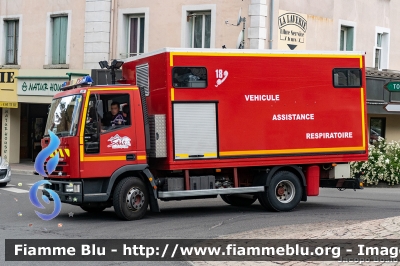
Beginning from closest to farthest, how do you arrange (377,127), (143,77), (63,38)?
(143,77) → (63,38) → (377,127)

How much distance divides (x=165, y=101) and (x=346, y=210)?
488cm

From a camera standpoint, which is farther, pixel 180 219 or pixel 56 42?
pixel 56 42

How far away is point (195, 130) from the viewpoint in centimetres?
1347

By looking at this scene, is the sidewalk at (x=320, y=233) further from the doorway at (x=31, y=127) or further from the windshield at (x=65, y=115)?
the doorway at (x=31, y=127)

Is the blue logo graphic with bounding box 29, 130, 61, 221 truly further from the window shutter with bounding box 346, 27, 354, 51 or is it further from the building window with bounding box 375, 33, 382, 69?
the building window with bounding box 375, 33, 382, 69

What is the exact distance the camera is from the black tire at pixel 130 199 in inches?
506

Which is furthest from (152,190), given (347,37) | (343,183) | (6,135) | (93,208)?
(6,135)

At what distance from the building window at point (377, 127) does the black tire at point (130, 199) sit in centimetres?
1768

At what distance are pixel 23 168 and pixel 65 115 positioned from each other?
16.0m

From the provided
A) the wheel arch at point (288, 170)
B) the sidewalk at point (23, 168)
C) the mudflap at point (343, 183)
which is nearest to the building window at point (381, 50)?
the mudflap at point (343, 183)

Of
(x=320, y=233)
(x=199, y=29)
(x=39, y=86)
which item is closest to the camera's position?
(x=320, y=233)

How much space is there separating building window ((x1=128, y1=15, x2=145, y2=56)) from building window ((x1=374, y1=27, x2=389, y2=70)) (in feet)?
32.5

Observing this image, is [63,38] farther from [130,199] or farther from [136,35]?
[130,199]

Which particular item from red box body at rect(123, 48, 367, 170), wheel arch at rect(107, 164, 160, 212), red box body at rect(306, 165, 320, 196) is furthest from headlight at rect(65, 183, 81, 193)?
red box body at rect(306, 165, 320, 196)
